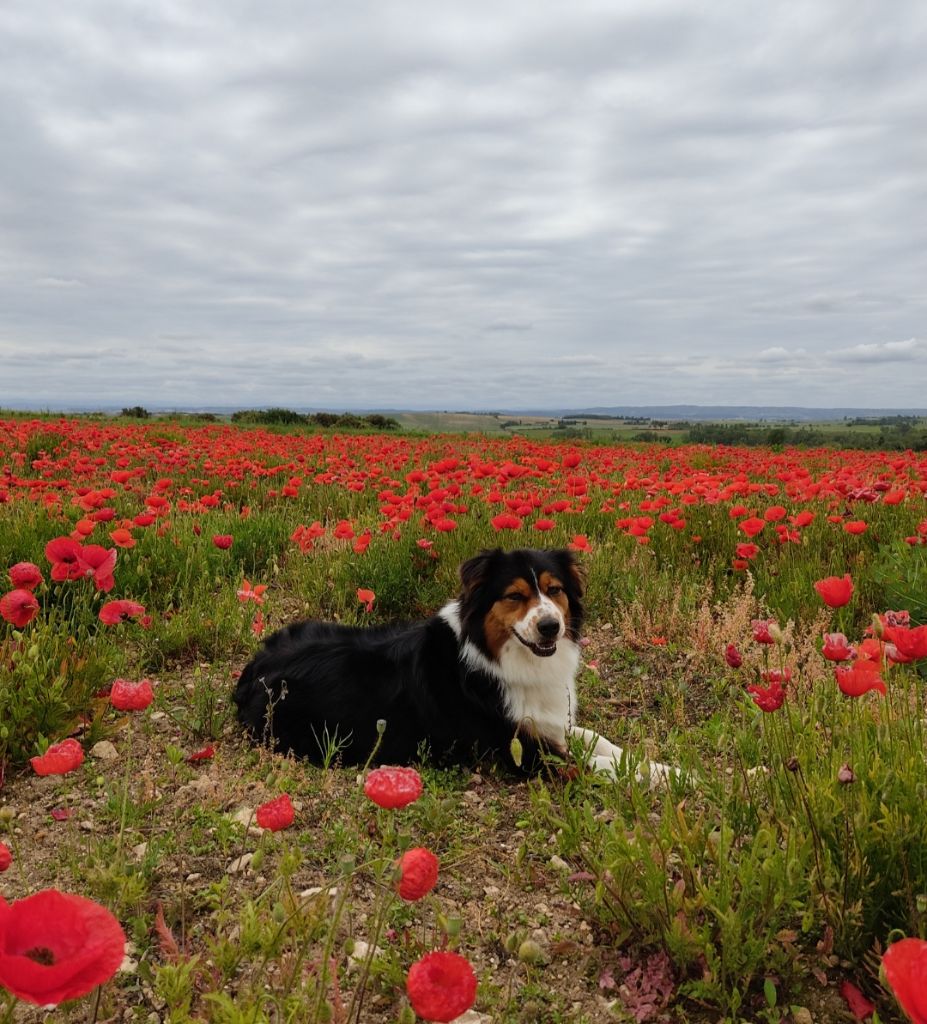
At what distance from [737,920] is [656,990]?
39cm

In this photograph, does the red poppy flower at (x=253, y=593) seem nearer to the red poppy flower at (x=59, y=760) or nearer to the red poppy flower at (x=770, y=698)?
the red poppy flower at (x=59, y=760)

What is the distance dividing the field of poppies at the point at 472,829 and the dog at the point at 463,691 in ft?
0.56

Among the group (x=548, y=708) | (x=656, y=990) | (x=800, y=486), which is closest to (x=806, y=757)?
(x=656, y=990)

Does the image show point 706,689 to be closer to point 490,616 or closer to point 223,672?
point 490,616

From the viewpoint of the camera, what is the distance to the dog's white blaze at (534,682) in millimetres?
3768

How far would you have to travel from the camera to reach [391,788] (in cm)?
163

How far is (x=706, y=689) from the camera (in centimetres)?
468

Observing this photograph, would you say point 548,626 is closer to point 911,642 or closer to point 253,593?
point 911,642

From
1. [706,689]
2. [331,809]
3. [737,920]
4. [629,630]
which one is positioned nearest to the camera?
[737,920]

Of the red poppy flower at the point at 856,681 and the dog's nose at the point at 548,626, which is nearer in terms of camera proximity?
the red poppy flower at the point at 856,681

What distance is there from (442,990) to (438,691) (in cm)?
257

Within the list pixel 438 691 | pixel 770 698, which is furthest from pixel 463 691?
pixel 770 698

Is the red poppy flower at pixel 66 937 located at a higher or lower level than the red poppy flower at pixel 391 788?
higher

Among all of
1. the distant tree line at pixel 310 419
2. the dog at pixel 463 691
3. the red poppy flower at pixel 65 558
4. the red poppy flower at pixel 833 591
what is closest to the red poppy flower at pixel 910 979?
the red poppy flower at pixel 833 591
